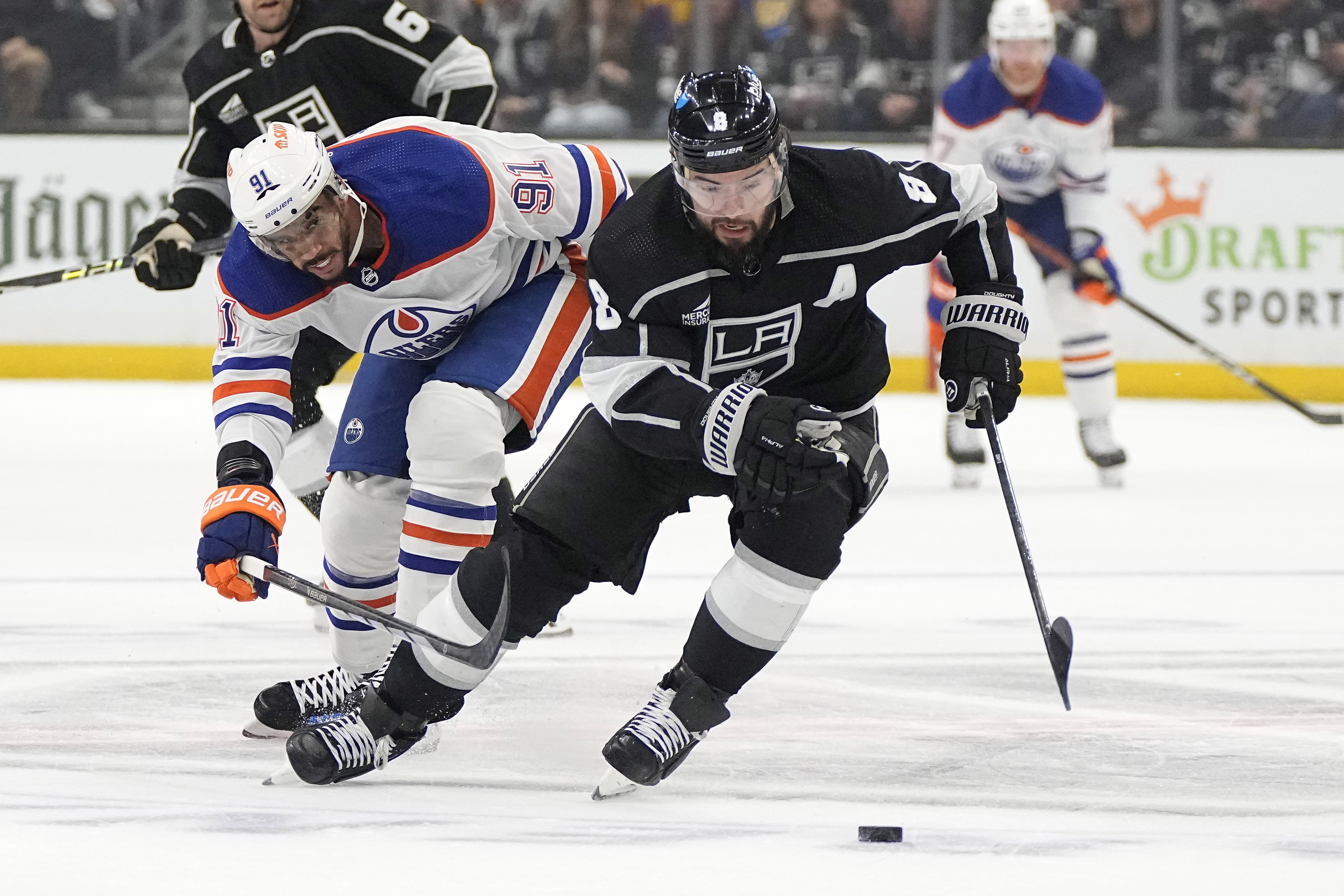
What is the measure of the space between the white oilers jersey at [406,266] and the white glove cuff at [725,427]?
21.1 inches

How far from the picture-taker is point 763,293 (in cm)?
229

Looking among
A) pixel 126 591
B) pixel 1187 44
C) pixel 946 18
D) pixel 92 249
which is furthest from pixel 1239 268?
pixel 126 591

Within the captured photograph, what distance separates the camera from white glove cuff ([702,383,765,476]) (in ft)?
7.09

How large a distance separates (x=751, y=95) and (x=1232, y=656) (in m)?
1.44

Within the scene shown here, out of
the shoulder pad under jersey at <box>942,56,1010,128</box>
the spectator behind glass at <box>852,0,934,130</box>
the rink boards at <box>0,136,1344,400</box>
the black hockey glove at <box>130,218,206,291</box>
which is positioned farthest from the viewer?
the spectator behind glass at <box>852,0,934,130</box>

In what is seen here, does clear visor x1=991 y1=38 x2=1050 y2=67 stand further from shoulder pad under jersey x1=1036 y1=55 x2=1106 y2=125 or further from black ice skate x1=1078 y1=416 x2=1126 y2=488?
black ice skate x1=1078 y1=416 x2=1126 y2=488

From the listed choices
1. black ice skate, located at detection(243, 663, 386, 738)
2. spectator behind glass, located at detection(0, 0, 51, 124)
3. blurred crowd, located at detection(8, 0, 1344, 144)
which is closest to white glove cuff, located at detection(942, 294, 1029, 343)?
black ice skate, located at detection(243, 663, 386, 738)

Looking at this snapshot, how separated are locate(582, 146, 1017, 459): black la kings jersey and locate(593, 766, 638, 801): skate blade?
37 centimetres

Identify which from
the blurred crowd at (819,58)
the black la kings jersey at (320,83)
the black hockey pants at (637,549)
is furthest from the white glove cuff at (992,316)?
the blurred crowd at (819,58)

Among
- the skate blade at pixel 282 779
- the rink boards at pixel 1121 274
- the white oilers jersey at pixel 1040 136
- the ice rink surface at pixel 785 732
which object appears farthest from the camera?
the rink boards at pixel 1121 274

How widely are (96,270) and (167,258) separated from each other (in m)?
0.60

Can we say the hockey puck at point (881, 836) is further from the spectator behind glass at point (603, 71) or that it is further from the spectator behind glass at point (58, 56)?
the spectator behind glass at point (58, 56)

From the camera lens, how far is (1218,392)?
735 centimetres

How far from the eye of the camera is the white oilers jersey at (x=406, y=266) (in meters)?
2.51
